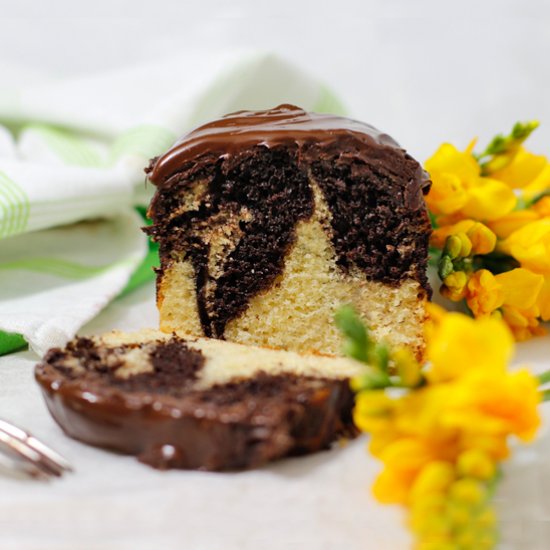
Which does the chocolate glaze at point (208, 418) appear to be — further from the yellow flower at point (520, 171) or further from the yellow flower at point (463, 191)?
the yellow flower at point (520, 171)

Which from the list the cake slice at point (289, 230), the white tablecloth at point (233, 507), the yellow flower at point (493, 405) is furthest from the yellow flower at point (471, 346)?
the cake slice at point (289, 230)

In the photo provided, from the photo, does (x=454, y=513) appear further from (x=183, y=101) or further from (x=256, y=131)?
(x=183, y=101)

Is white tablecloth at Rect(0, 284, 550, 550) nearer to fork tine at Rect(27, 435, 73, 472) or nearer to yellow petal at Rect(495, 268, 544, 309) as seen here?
fork tine at Rect(27, 435, 73, 472)

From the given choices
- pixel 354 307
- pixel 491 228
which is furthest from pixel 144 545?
pixel 491 228

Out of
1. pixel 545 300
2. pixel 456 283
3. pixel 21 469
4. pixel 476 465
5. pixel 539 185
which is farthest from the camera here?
pixel 539 185

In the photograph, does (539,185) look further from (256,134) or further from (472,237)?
(256,134)

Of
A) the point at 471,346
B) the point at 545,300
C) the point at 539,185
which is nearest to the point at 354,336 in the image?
the point at 471,346
